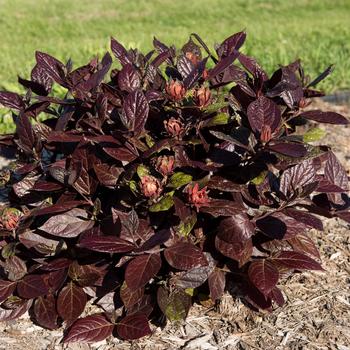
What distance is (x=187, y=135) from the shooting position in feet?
6.72

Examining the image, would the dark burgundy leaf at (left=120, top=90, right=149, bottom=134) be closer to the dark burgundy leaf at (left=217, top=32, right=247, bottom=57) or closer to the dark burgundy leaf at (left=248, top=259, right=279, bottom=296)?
the dark burgundy leaf at (left=217, top=32, right=247, bottom=57)

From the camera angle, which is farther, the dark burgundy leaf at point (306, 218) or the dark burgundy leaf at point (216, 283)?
the dark burgundy leaf at point (216, 283)

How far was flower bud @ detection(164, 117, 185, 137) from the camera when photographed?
1.87 meters

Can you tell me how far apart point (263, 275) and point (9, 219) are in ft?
3.08

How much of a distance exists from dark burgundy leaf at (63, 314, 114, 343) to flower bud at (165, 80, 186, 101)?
2.97 feet

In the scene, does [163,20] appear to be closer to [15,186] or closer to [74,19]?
[74,19]

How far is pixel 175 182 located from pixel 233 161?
8.9 inches

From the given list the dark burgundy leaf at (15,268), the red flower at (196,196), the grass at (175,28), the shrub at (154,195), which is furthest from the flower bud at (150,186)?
the grass at (175,28)

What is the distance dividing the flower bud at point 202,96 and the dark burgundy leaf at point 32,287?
883mm

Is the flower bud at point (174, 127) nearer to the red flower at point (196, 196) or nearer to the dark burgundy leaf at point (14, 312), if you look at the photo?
the red flower at point (196, 196)

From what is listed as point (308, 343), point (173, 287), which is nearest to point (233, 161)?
point (173, 287)

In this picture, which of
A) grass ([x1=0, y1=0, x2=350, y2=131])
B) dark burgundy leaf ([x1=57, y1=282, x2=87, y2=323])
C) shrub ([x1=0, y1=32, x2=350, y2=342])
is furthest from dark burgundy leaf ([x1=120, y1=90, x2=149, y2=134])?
grass ([x1=0, y1=0, x2=350, y2=131])

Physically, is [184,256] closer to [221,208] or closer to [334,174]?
[221,208]

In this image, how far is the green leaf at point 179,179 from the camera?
6.09 feet
